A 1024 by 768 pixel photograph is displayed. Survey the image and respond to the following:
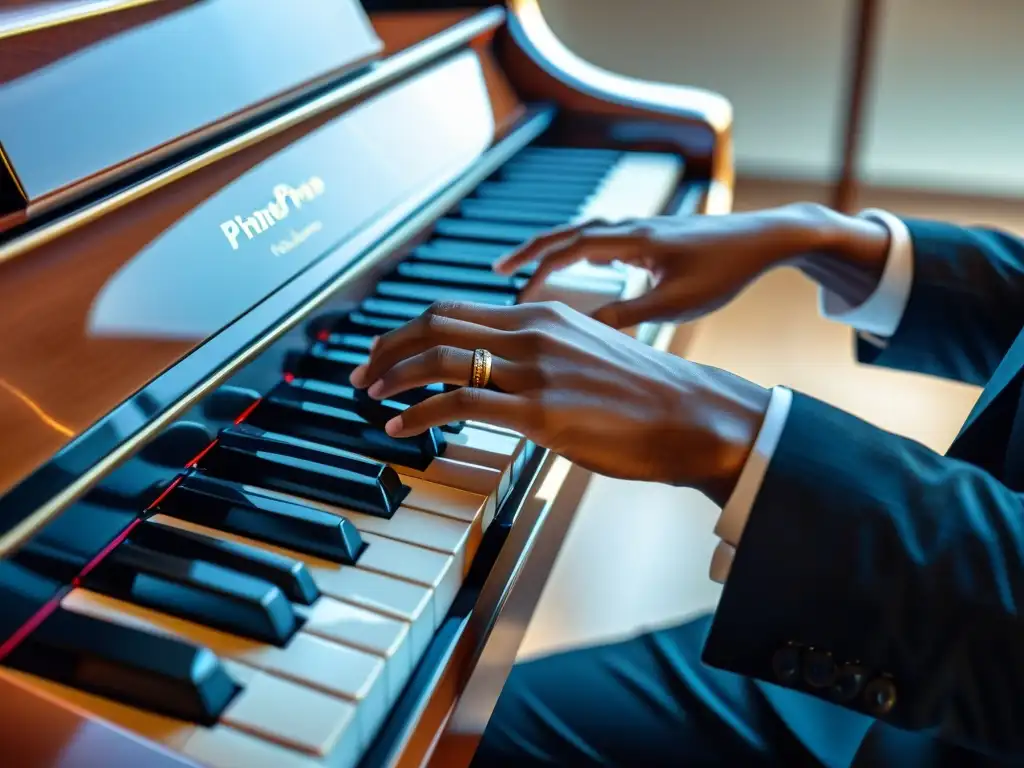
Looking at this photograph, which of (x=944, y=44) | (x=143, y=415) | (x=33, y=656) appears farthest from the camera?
(x=944, y=44)

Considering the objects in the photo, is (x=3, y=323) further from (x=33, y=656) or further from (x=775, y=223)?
(x=775, y=223)

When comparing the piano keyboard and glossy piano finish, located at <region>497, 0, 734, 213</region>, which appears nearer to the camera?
the piano keyboard

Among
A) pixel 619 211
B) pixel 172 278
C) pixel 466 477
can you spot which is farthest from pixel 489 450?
pixel 619 211

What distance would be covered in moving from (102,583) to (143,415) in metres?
0.12

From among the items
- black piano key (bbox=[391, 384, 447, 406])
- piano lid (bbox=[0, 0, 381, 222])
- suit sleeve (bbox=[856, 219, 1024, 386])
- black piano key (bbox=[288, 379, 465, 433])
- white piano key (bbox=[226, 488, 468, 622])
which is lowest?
suit sleeve (bbox=[856, 219, 1024, 386])

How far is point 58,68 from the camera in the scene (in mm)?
646

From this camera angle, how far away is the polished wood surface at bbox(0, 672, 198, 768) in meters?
0.42

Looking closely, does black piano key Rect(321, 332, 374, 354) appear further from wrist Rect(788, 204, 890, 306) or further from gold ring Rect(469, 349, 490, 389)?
wrist Rect(788, 204, 890, 306)

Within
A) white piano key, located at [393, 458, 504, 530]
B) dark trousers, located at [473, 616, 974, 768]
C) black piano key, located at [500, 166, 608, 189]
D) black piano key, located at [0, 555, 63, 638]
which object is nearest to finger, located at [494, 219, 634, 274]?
black piano key, located at [500, 166, 608, 189]

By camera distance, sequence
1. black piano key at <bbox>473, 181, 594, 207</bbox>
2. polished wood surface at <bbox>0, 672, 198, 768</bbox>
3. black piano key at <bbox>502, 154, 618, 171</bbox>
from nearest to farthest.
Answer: polished wood surface at <bbox>0, 672, 198, 768</bbox>, black piano key at <bbox>473, 181, 594, 207</bbox>, black piano key at <bbox>502, 154, 618, 171</bbox>

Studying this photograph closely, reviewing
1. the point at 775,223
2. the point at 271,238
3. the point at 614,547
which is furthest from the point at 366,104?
the point at 614,547

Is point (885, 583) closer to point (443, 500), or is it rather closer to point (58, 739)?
point (443, 500)

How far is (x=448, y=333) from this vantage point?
64cm

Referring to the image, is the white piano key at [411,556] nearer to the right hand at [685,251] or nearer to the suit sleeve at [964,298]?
the right hand at [685,251]
